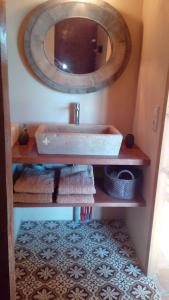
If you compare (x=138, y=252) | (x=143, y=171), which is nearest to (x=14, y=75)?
(x=143, y=171)

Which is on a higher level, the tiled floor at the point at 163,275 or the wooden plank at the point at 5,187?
the wooden plank at the point at 5,187

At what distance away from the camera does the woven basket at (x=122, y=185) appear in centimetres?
187

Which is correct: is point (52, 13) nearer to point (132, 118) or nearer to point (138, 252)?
point (132, 118)

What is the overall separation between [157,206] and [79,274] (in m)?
0.74

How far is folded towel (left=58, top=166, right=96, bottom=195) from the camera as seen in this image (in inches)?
71.9

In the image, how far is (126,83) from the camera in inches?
82.5

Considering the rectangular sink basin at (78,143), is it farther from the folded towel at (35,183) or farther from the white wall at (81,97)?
the white wall at (81,97)

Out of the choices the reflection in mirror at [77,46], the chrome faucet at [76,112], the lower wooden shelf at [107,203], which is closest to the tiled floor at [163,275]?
the lower wooden shelf at [107,203]

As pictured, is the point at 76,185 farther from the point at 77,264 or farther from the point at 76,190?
the point at 77,264

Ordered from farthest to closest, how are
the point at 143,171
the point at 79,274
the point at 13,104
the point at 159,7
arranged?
1. the point at 13,104
2. the point at 143,171
3. the point at 79,274
4. the point at 159,7

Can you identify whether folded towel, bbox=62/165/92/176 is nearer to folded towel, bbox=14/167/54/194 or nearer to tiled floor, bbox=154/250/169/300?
folded towel, bbox=14/167/54/194

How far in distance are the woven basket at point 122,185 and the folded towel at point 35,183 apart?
0.44m

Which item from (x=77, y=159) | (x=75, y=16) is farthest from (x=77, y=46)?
(x=77, y=159)

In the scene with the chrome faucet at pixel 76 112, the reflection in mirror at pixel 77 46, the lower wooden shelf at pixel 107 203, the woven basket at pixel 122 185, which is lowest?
the lower wooden shelf at pixel 107 203
